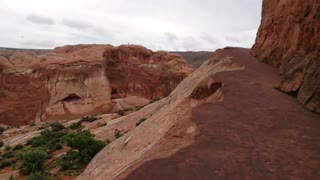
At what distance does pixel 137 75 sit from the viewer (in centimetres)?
4191

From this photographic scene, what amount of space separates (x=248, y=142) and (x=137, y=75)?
120 ft

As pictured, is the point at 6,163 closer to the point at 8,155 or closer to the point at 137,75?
the point at 8,155

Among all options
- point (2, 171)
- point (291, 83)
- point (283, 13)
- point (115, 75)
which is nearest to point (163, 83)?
point (115, 75)

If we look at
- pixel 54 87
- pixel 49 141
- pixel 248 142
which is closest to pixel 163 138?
pixel 248 142

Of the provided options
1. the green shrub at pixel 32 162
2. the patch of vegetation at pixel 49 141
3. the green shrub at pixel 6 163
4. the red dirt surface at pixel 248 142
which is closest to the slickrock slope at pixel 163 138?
the red dirt surface at pixel 248 142

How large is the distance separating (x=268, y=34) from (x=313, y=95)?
546 centimetres

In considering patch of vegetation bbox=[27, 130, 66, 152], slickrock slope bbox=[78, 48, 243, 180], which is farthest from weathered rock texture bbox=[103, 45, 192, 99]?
slickrock slope bbox=[78, 48, 243, 180]

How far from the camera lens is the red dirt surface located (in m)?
4.87

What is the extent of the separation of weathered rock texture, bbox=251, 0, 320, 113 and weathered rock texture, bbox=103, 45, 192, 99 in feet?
94.2

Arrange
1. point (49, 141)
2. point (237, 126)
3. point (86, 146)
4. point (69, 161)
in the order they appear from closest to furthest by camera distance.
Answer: point (237, 126), point (86, 146), point (69, 161), point (49, 141)

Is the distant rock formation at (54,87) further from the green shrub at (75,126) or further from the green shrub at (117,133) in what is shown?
the green shrub at (117,133)

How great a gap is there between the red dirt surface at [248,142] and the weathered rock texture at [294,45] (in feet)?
1.53

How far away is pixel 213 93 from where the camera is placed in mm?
8914

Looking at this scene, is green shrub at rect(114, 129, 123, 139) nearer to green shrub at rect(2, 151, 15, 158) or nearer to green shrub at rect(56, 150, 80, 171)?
green shrub at rect(56, 150, 80, 171)
